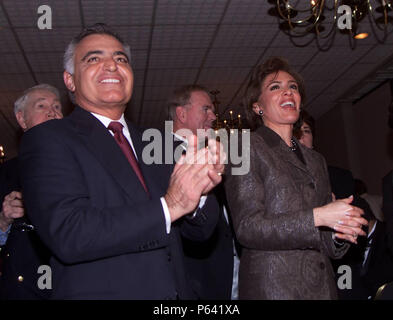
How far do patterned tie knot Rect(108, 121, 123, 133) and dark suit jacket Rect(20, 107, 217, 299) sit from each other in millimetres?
66

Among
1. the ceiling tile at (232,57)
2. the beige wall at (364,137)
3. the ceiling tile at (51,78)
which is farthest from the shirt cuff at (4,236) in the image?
the beige wall at (364,137)

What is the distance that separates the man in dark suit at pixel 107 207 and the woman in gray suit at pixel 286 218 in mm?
381

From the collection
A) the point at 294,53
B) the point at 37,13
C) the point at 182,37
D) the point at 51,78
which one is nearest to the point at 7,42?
the point at 37,13

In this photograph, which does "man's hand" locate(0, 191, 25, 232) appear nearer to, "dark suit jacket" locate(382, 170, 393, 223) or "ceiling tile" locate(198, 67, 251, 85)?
"dark suit jacket" locate(382, 170, 393, 223)

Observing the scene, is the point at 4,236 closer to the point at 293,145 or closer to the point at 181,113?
the point at 293,145

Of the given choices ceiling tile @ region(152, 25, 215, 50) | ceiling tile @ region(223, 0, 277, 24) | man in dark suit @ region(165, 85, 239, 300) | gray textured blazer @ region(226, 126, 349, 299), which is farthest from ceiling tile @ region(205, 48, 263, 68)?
gray textured blazer @ region(226, 126, 349, 299)

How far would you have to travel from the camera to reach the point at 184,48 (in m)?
6.45

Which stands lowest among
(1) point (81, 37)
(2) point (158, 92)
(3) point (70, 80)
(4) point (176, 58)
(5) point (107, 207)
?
(5) point (107, 207)

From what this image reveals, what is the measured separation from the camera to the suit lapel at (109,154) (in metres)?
1.46

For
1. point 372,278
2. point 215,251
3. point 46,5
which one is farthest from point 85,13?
point 372,278

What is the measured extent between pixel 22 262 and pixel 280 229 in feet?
4.32

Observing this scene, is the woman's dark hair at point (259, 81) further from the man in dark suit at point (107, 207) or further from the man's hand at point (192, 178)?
the man's hand at point (192, 178)

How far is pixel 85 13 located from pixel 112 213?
4.37 metres

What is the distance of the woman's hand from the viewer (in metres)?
1.75
